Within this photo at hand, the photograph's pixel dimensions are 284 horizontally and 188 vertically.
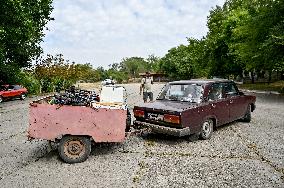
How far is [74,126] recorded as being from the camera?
678 cm

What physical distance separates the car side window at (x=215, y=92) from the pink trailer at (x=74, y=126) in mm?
3282

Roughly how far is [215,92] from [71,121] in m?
4.65

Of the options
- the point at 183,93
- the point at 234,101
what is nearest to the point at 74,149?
the point at 183,93

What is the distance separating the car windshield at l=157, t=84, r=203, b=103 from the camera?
8820 mm

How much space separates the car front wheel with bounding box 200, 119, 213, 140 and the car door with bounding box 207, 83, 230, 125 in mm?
307

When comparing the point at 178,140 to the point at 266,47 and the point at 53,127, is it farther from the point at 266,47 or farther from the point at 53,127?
the point at 266,47

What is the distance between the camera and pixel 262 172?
620 centimetres

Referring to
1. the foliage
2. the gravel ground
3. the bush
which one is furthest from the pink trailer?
the bush

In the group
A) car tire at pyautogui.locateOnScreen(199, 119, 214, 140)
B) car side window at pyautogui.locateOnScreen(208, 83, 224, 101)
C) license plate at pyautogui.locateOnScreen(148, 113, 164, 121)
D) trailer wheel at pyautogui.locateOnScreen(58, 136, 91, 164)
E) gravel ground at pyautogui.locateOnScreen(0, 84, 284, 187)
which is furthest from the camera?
car side window at pyautogui.locateOnScreen(208, 83, 224, 101)

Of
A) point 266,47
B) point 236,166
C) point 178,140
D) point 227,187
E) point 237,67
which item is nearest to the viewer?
point 227,187

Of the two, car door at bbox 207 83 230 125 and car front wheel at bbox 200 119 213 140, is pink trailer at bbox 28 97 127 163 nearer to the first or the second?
car front wheel at bbox 200 119 213 140

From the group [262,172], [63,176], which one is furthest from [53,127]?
[262,172]

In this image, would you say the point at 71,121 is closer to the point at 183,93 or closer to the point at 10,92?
the point at 183,93

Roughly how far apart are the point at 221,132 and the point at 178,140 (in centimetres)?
182
